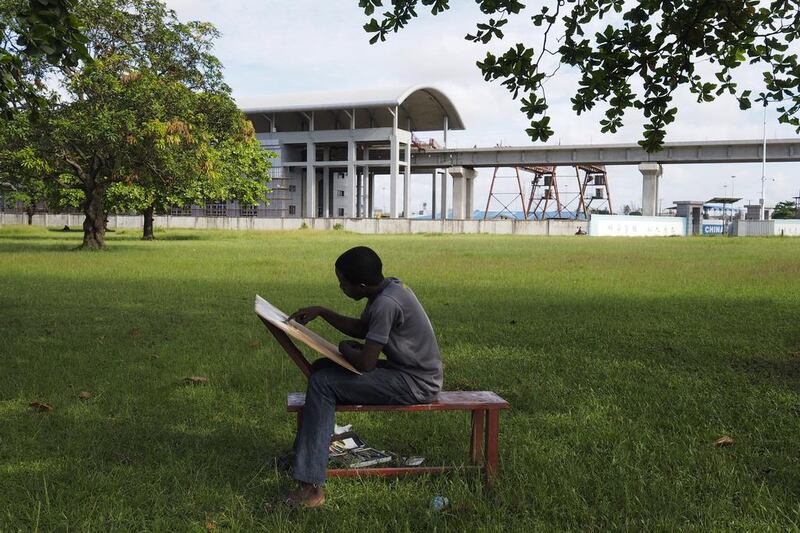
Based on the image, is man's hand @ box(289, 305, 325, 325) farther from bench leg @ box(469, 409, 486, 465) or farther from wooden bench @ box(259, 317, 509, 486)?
bench leg @ box(469, 409, 486, 465)

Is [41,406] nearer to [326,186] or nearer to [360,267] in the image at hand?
[360,267]

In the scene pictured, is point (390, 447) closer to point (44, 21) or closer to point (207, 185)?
point (44, 21)

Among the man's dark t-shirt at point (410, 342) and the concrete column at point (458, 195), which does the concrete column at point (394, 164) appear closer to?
the concrete column at point (458, 195)

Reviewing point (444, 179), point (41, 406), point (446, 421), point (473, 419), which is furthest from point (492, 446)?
point (444, 179)

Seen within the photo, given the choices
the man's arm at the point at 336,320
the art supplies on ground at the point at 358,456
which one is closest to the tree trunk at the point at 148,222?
the art supplies on ground at the point at 358,456

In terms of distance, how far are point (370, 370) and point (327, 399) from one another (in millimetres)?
274

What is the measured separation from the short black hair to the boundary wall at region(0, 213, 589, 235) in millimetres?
61432

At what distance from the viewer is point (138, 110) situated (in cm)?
2392

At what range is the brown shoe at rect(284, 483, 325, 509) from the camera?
3669 mm

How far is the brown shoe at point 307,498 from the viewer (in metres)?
3.67

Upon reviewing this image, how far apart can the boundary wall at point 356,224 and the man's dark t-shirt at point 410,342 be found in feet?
202

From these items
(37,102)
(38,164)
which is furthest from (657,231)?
(37,102)

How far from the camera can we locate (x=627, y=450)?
4609 mm

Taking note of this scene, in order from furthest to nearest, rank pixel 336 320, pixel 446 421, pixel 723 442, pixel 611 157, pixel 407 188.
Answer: pixel 407 188
pixel 611 157
pixel 446 421
pixel 723 442
pixel 336 320
